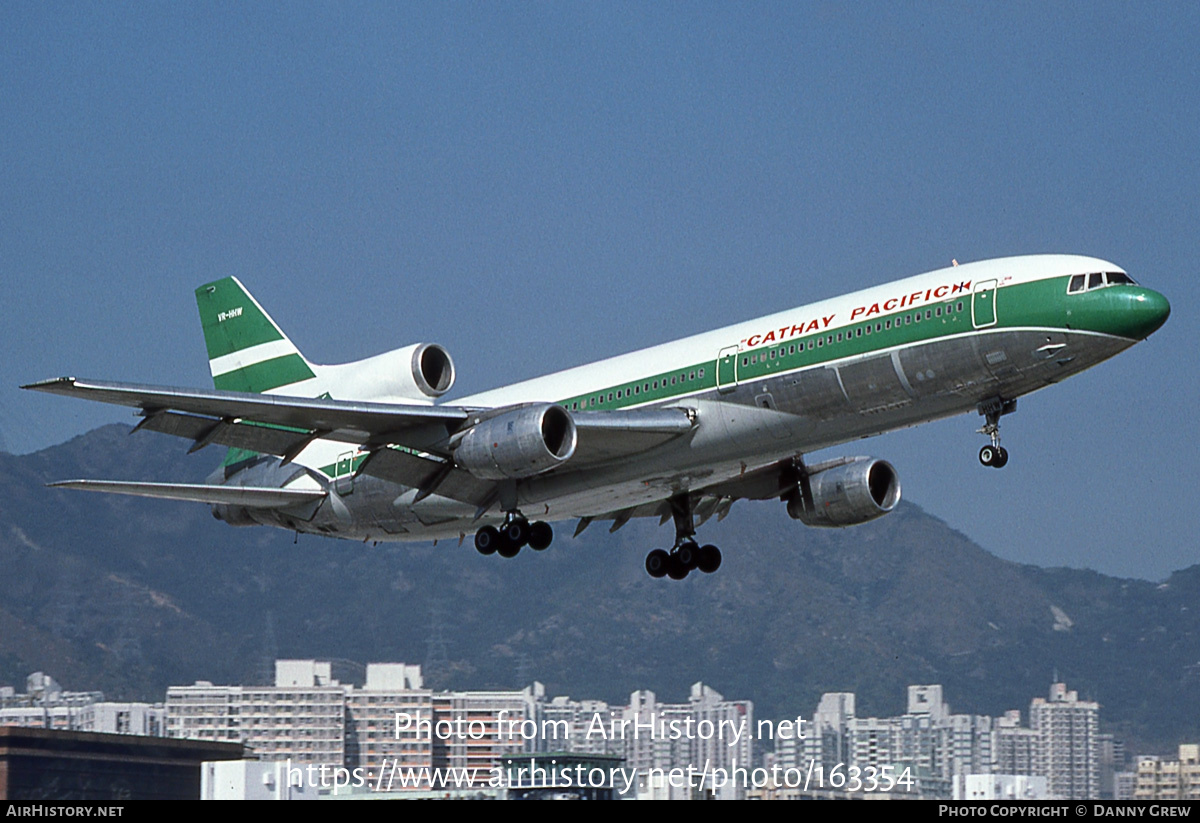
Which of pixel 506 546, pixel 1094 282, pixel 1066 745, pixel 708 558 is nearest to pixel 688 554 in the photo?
pixel 708 558

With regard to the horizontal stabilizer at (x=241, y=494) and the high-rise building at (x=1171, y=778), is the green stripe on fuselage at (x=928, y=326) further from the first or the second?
the high-rise building at (x=1171, y=778)

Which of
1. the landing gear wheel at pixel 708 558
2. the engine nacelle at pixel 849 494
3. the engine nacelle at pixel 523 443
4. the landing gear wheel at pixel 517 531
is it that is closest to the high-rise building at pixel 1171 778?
the engine nacelle at pixel 849 494

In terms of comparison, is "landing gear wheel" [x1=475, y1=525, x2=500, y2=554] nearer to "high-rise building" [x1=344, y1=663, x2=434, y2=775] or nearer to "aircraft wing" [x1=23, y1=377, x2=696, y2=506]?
"aircraft wing" [x1=23, y1=377, x2=696, y2=506]

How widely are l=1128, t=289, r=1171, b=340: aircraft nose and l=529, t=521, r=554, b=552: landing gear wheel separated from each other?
40.6ft

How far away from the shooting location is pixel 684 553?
3800 centimetres

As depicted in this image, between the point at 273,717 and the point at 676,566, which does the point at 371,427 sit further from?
the point at 273,717

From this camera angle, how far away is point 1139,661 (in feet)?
561

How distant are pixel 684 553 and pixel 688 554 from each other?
0.36 feet

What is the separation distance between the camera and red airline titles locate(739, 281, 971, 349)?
95.0ft

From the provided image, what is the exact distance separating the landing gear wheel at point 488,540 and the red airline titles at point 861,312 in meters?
6.91

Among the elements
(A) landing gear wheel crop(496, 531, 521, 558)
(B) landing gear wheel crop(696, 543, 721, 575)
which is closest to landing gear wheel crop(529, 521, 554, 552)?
(A) landing gear wheel crop(496, 531, 521, 558)
